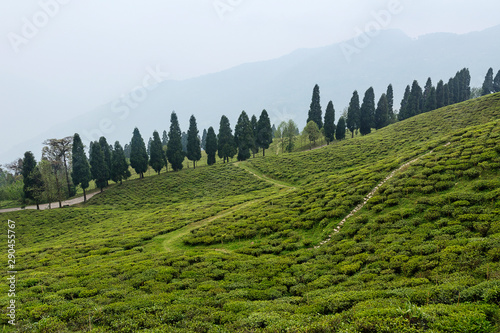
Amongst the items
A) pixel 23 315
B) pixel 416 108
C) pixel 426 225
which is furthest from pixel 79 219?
pixel 416 108

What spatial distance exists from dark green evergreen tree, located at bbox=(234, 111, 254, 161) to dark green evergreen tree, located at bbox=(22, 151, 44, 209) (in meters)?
50.2

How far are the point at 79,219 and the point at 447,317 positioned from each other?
53939 mm

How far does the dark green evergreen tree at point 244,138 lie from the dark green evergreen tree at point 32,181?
1976 inches

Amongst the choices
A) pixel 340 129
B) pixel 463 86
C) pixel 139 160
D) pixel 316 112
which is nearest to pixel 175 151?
pixel 139 160

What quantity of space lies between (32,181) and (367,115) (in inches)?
3861

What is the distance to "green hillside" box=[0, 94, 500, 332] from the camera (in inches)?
344

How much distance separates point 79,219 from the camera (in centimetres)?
4462

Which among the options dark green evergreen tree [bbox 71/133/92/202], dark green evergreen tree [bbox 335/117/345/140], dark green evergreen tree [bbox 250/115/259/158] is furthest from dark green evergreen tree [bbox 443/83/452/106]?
dark green evergreen tree [bbox 71/133/92/202]

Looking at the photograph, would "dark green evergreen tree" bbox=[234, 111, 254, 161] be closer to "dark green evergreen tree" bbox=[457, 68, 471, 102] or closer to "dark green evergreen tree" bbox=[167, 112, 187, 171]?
"dark green evergreen tree" bbox=[167, 112, 187, 171]

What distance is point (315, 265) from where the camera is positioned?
1513cm

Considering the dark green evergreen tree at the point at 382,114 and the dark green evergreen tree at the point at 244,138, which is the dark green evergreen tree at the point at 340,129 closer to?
the dark green evergreen tree at the point at 382,114

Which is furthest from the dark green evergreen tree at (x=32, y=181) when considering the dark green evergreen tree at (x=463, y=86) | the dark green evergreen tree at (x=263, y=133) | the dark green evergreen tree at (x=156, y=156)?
the dark green evergreen tree at (x=463, y=86)

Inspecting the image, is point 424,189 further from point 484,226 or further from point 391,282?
point 391,282

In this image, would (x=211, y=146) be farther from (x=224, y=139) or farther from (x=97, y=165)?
(x=97, y=165)
